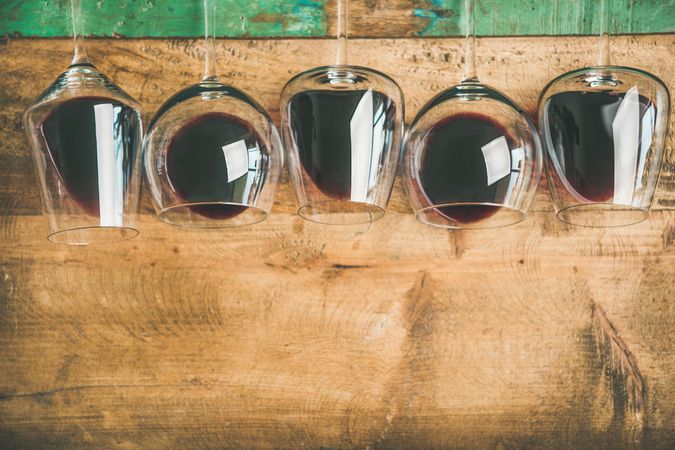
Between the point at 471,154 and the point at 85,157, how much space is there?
1.12 feet

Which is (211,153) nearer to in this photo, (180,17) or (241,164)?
(241,164)

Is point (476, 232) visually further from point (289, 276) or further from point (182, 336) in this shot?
point (182, 336)

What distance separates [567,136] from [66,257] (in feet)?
1.82

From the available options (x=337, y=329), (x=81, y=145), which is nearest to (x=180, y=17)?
(x=81, y=145)

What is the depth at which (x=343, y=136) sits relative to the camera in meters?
0.63

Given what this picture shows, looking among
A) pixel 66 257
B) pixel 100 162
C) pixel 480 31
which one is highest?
pixel 480 31

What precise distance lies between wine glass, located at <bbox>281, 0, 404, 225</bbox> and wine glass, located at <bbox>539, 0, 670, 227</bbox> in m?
0.15

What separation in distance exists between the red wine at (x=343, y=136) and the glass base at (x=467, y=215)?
79mm

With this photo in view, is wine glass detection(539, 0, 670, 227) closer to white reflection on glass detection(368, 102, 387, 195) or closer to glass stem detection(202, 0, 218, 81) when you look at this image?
white reflection on glass detection(368, 102, 387, 195)

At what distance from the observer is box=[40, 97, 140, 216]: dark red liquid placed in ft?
2.17

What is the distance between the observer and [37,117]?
67cm

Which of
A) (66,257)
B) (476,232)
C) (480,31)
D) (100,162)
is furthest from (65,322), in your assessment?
(480,31)

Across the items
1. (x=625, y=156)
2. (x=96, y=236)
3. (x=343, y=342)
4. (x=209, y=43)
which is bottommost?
(x=343, y=342)

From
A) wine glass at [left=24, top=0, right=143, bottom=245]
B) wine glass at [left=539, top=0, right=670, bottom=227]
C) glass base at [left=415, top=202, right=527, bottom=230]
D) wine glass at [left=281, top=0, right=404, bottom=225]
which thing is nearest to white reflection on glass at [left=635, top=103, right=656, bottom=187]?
wine glass at [left=539, top=0, right=670, bottom=227]
